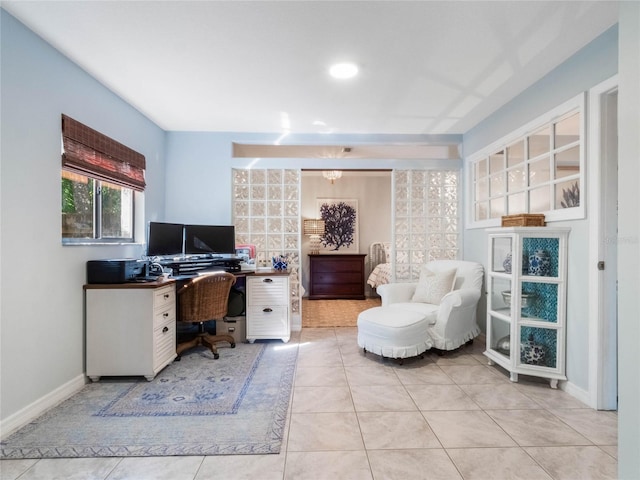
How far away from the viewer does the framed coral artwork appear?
21.7 ft

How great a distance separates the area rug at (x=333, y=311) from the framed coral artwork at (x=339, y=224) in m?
1.08

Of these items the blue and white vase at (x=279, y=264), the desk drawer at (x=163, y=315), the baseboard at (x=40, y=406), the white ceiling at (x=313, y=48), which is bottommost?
the baseboard at (x=40, y=406)

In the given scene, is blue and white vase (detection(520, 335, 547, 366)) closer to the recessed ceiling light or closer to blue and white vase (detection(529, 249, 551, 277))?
blue and white vase (detection(529, 249, 551, 277))

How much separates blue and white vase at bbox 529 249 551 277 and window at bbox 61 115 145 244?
3.67 m

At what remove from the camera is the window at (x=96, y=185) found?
253 cm

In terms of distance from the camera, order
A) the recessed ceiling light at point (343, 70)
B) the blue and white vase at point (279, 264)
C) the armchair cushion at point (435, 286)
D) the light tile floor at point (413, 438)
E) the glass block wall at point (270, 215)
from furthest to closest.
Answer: the glass block wall at point (270, 215)
the blue and white vase at point (279, 264)
the armchair cushion at point (435, 286)
the recessed ceiling light at point (343, 70)
the light tile floor at point (413, 438)

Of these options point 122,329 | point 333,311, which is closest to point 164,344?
point 122,329

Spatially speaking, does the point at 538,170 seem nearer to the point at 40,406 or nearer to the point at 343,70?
the point at 343,70

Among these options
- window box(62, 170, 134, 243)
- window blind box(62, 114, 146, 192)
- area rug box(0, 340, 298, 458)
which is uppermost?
window blind box(62, 114, 146, 192)

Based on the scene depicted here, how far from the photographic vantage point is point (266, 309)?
379 centimetres

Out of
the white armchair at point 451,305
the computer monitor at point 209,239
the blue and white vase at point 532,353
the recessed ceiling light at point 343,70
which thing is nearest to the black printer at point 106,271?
the computer monitor at point 209,239

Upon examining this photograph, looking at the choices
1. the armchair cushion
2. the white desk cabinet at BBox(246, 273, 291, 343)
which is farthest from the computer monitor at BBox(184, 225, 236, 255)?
the armchair cushion

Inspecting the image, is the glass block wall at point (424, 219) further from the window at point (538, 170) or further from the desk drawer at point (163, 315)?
the desk drawer at point (163, 315)

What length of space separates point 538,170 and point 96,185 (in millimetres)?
3940
